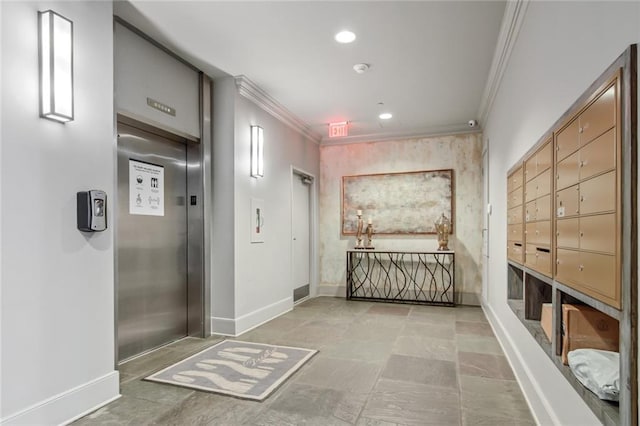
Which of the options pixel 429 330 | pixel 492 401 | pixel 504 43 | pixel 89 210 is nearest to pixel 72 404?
pixel 89 210

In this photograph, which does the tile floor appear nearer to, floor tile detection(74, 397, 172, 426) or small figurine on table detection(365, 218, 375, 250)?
floor tile detection(74, 397, 172, 426)

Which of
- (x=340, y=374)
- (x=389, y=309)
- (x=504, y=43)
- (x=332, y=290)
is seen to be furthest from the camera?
(x=332, y=290)

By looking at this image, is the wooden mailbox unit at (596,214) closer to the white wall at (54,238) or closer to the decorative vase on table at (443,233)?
the white wall at (54,238)

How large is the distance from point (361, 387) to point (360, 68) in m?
2.81

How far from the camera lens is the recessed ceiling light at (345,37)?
2.96 m

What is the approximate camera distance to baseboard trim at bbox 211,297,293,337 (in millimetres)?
3805

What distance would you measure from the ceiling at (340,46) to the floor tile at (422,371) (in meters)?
2.68

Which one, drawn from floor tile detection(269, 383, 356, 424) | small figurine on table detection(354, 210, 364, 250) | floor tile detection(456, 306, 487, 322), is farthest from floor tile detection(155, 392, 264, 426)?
small figurine on table detection(354, 210, 364, 250)

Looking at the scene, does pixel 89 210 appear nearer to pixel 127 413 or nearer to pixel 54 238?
pixel 54 238

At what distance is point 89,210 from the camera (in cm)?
220

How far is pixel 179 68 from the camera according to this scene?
3447 mm

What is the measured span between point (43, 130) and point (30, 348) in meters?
1.17

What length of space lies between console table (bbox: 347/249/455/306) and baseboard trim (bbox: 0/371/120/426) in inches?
155

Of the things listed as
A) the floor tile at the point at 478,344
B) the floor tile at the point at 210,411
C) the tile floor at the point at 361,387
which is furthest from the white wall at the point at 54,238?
the floor tile at the point at 478,344
